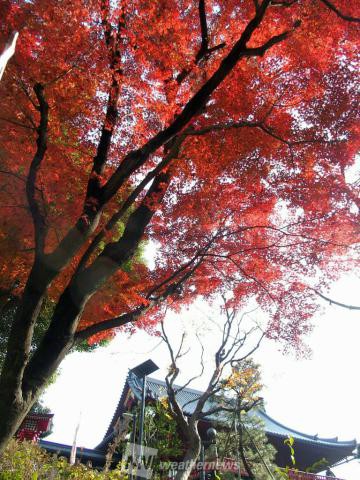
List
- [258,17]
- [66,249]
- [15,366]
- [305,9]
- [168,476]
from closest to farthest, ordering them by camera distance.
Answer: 1. [15,366]
2. [258,17]
3. [66,249]
4. [305,9]
5. [168,476]

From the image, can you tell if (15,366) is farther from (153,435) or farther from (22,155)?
(153,435)

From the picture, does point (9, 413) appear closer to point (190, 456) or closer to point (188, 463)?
point (188, 463)

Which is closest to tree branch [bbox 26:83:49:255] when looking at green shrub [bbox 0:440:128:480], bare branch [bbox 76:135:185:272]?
bare branch [bbox 76:135:185:272]

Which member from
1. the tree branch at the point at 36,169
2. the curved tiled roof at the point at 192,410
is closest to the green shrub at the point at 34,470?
the tree branch at the point at 36,169

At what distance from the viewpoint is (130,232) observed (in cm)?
628

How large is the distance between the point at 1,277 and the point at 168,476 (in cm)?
910

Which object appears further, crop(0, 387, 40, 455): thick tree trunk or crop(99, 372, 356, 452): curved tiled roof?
crop(99, 372, 356, 452): curved tiled roof

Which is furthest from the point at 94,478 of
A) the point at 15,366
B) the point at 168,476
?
the point at 168,476

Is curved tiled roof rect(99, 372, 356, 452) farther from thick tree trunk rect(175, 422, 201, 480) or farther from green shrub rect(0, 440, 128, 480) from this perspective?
green shrub rect(0, 440, 128, 480)

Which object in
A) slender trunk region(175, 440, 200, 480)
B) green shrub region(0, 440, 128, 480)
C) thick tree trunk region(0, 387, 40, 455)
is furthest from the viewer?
A: slender trunk region(175, 440, 200, 480)

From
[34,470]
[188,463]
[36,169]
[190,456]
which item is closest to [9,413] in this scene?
[34,470]

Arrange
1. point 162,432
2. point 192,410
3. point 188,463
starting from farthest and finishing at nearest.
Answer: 1. point 192,410
2. point 162,432
3. point 188,463

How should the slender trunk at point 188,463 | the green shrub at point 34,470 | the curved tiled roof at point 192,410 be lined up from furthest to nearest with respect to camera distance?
the curved tiled roof at point 192,410 → the slender trunk at point 188,463 → the green shrub at point 34,470

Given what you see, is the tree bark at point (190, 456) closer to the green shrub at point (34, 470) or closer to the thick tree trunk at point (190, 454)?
the thick tree trunk at point (190, 454)
